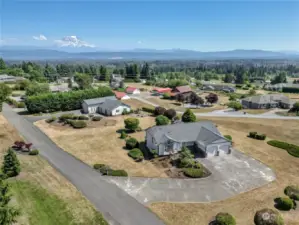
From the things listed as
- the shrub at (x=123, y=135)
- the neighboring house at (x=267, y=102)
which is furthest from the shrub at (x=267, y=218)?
the neighboring house at (x=267, y=102)

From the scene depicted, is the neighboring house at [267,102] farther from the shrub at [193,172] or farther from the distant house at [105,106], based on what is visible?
the shrub at [193,172]

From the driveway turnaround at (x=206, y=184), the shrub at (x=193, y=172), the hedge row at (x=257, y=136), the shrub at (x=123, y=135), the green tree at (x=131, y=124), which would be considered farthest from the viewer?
the green tree at (x=131, y=124)

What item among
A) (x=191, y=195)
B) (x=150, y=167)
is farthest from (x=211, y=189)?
(x=150, y=167)

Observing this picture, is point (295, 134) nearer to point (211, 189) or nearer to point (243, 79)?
point (211, 189)

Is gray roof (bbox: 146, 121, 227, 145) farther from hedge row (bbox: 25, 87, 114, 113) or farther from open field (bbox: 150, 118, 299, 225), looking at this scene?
hedge row (bbox: 25, 87, 114, 113)

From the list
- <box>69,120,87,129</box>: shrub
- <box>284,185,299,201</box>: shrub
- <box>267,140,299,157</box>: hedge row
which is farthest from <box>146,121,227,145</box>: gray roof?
<box>69,120,87,129</box>: shrub

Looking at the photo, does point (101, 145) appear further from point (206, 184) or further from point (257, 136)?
point (257, 136)
